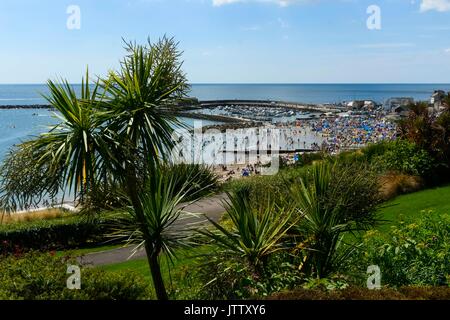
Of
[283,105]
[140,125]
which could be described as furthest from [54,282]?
[283,105]

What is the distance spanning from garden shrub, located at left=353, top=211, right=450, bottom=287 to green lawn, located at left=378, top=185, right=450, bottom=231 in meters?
6.23

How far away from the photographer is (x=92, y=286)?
19.5 feet

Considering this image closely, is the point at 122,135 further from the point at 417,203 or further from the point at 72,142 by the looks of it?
the point at 417,203

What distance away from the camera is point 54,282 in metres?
5.65

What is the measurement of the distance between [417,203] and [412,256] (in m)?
11.3

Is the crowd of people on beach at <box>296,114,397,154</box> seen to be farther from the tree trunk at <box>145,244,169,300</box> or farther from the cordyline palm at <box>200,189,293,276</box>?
the tree trunk at <box>145,244,169,300</box>

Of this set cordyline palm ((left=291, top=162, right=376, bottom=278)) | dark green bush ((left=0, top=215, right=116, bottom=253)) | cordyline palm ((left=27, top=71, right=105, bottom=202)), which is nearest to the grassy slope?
cordyline palm ((left=291, top=162, right=376, bottom=278))

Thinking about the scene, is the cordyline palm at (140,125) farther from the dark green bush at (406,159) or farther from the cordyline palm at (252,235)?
the dark green bush at (406,159)

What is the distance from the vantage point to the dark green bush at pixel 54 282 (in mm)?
5391

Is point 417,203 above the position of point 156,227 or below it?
below

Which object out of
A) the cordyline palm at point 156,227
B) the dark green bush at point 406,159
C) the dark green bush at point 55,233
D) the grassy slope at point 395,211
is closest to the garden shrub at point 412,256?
the grassy slope at point 395,211

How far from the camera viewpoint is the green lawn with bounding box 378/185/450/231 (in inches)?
598

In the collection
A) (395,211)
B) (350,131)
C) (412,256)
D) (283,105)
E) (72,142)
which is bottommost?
(395,211)
